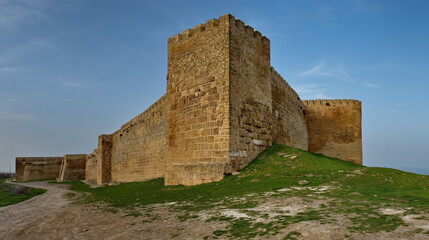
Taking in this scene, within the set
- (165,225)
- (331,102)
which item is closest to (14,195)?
(165,225)

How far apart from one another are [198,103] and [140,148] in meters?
8.73

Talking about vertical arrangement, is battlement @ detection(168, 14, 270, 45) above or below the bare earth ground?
above

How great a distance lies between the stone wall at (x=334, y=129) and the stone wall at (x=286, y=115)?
7.92 ft

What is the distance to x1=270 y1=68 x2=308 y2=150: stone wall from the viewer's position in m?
Answer: 15.5

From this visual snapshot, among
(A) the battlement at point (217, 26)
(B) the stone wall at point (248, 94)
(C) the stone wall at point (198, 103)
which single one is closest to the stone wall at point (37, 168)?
(C) the stone wall at point (198, 103)

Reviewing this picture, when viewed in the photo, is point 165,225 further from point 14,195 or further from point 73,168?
point 73,168

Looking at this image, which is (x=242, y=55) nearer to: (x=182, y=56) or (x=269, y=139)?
(x=182, y=56)

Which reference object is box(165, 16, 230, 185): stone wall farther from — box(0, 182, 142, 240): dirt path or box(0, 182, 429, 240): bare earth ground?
box(0, 182, 142, 240): dirt path

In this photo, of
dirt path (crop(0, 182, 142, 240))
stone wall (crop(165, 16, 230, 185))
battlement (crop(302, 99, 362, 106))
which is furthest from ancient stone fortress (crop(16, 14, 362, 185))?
battlement (crop(302, 99, 362, 106))

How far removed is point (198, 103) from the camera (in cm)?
1157

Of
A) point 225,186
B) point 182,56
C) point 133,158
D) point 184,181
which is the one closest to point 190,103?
point 182,56

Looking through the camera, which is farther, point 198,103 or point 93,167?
point 93,167

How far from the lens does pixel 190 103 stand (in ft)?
39.2

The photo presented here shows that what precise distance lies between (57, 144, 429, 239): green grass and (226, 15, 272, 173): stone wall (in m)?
0.68
